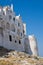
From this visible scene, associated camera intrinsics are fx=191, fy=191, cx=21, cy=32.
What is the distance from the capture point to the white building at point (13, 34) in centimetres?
7206

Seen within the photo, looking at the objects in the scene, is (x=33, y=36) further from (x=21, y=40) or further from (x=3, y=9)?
(x=3, y=9)

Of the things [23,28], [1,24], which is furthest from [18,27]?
[1,24]

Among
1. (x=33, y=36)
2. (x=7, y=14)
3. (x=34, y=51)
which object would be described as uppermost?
(x=7, y=14)

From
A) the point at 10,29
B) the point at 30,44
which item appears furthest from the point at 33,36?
the point at 10,29

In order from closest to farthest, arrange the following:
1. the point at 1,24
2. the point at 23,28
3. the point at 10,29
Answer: the point at 1,24 → the point at 10,29 → the point at 23,28

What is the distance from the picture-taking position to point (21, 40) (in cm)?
8019

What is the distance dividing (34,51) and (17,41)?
876 centimetres

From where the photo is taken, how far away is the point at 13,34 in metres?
77.3

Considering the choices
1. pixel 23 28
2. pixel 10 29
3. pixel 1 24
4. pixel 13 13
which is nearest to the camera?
pixel 1 24

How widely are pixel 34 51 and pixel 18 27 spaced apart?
40.2 ft

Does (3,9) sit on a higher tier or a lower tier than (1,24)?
higher

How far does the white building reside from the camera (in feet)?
236

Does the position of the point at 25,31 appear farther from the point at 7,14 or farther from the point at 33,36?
the point at 7,14

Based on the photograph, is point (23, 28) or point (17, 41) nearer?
point (17, 41)
